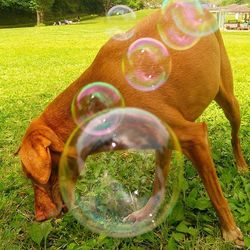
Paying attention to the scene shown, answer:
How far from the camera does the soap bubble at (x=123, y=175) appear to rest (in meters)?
2.49

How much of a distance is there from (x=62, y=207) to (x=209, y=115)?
3391 millimetres

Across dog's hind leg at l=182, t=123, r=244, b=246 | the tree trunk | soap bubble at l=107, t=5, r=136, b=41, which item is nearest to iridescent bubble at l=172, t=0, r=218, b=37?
dog's hind leg at l=182, t=123, r=244, b=246

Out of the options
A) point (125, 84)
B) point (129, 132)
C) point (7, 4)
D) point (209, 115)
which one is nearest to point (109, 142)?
point (129, 132)

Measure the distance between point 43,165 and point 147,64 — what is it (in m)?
0.94

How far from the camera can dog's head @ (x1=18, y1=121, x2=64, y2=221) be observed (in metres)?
2.29

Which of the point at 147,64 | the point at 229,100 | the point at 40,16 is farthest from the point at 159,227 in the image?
the point at 40,16

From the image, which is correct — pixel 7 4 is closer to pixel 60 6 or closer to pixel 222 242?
pixel 60 6

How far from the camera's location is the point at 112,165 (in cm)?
390

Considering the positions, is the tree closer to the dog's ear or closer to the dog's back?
the dog's back

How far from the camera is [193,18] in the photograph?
127 inches

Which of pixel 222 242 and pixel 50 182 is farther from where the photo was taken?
pixel 222 242

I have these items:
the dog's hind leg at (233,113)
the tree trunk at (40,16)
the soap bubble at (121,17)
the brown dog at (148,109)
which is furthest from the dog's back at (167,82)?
the tree trunk at (40,16)

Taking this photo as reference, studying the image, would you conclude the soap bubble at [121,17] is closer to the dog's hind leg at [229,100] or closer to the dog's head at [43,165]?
the dog's hind leg at [229,100]

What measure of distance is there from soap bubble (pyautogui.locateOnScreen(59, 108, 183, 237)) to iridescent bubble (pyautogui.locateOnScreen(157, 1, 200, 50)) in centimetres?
61
